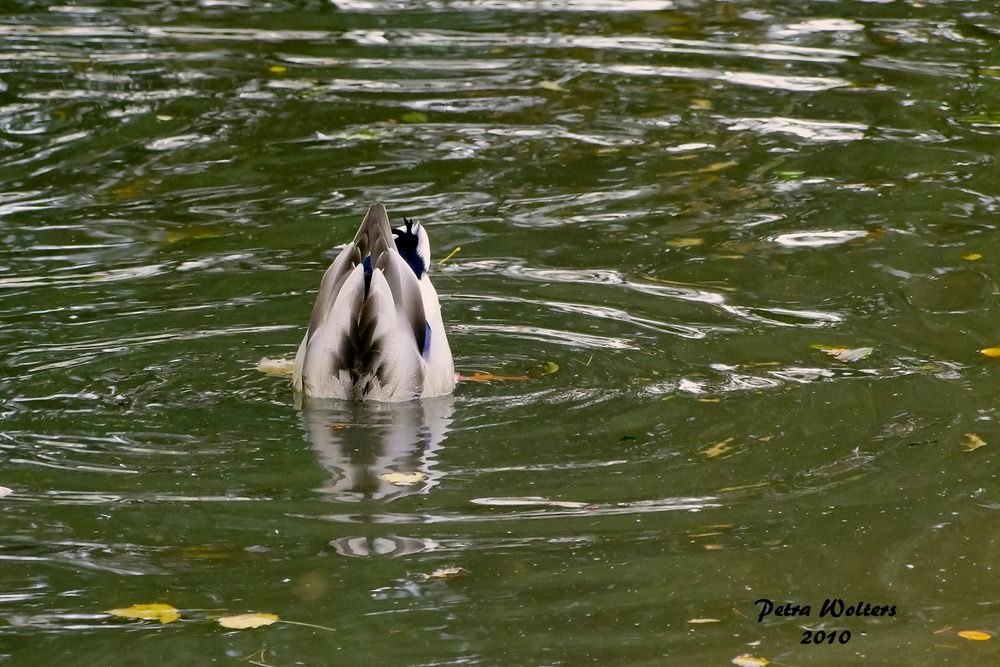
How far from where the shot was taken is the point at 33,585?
586 cm

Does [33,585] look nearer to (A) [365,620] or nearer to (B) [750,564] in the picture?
(A) [365,620]

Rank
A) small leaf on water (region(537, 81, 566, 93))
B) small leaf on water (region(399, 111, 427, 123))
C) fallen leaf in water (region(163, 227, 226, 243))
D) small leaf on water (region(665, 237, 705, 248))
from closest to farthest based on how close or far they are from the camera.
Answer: small leaf on water (region(665, 237, 705, 248)), fallen leaf in water (region(163, 227, 226, 243)), small leaf on water (region(399, 111, 427, 123)), small leaf on water (region(537, 81, 566, 93))

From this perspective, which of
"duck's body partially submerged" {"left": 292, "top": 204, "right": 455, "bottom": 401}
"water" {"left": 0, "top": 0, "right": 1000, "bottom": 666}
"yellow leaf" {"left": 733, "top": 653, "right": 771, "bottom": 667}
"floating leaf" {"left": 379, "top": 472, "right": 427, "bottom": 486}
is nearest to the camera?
"yellow leaf" {"left": 733, "top": 653, "right": 771, "bottom": 667}

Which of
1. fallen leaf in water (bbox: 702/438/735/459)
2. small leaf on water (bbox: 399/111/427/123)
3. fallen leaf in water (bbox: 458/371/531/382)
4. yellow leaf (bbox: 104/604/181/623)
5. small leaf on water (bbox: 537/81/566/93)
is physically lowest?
yellow leaf (bbox: 104/604/181/623)

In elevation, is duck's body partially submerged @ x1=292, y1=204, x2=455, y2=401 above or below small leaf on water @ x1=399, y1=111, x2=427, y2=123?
below

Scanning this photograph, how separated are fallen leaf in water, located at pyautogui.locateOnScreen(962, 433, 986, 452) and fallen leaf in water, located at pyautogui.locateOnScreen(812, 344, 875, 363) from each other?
93cm

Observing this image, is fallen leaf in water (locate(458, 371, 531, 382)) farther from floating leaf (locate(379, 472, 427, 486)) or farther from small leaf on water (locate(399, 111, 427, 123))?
small leaf on water (locate(399, 111, 427, 123))

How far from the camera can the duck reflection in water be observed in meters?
6.19

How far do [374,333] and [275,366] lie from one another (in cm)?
63

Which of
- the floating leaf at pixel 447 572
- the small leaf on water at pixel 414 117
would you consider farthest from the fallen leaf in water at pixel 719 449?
the small leaf on water at pixel 414 117

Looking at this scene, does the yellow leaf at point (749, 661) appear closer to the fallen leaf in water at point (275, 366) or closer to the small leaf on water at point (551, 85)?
the fallen leaf in water at point (275, 366)

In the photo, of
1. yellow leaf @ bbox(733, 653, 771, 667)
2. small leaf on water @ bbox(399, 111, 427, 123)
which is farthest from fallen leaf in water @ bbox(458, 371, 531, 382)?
small leaf on water @ bbox(399, 111, 427, 123)

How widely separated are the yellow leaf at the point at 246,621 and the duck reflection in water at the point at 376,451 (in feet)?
1.82

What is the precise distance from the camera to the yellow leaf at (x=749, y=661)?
5219mm
